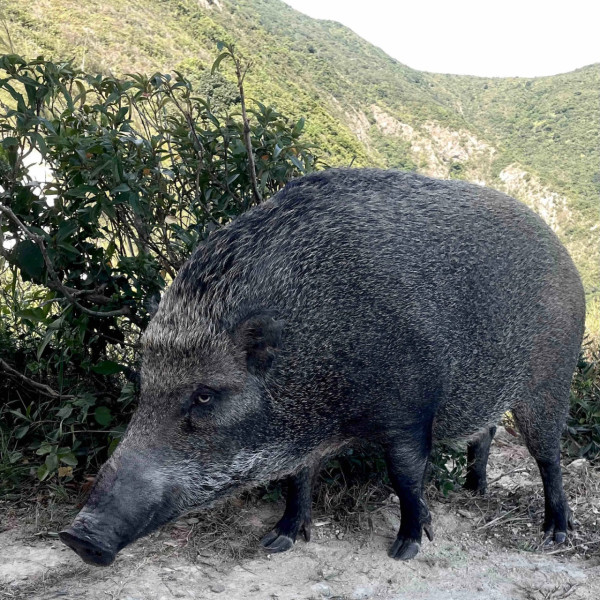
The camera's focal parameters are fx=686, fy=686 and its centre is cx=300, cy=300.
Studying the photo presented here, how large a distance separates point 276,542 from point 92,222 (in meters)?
1.79

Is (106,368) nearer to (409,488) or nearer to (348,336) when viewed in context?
(348,336)

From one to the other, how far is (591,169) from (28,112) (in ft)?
201

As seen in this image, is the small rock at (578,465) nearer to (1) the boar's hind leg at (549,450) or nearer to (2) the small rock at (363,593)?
(1) the boar's hind leg at (549,450)

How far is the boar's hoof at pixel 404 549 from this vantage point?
3121 mm

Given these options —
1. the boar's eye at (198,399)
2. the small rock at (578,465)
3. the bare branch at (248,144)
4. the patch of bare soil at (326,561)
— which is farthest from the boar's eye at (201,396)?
the small rock at (578,465)

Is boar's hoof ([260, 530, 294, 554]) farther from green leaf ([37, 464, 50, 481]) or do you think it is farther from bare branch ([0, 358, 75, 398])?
bare branch ([0, 358, 75, 398])

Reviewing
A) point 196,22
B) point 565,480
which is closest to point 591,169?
point 196,22

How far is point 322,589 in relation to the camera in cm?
285

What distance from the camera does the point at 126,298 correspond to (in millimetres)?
3703

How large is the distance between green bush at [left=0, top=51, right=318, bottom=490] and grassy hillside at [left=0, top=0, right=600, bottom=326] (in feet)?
103

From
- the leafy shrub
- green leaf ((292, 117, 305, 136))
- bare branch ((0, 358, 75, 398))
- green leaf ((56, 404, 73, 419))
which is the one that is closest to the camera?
green leaf ((56, 404, 73, 419))

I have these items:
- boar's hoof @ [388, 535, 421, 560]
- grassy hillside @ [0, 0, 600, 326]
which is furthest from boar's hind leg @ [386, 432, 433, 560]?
grassy hillside @ [0, 0, 600, 326]

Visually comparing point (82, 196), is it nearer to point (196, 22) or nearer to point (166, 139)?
point (166, 139)

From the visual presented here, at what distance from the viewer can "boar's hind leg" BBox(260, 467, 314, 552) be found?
319cm
